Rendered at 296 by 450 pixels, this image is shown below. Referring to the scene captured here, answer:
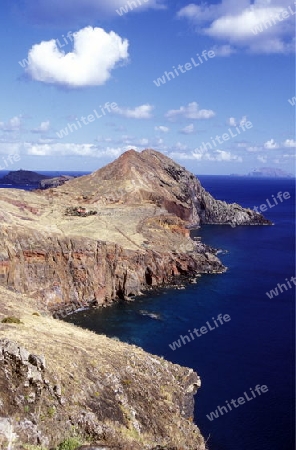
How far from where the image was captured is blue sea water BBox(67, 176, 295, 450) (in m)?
47.3

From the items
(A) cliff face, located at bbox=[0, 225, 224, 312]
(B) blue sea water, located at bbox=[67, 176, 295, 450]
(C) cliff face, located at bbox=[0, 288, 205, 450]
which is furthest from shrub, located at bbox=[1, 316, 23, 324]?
(A) cliff face, located at bbox=[0, 225, 224, 312]

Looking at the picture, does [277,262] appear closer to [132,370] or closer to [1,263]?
[1,263]

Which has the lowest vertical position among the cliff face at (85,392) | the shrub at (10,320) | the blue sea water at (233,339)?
the blue sea water at (233,339)

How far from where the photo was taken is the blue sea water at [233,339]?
47281 millimetres

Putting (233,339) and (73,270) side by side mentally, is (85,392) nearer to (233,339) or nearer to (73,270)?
(233,339)

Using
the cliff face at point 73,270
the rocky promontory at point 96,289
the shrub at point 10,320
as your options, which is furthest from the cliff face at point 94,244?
the shrub at point 10,320

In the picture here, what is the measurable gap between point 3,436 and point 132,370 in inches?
673

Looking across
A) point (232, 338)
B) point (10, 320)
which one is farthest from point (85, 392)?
point (232, 338)

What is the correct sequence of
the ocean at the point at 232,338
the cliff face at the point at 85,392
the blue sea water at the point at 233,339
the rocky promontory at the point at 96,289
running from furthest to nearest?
the ocean at the point at 232,338
the blue sea water at the point at 233,339
the rocky promontory at the point at 96,289
the cliff face at the point at 85,392

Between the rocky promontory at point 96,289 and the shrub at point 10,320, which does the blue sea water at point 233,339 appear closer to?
the rocky promontory at point 96,289

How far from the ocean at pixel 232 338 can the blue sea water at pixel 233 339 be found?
11cm

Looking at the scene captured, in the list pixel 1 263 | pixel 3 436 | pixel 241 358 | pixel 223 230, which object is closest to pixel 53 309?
pixel 1 263

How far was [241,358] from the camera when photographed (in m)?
62.2

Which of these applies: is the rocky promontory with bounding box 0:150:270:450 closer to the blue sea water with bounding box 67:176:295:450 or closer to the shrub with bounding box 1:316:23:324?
the shrub with bounding box 1:316:23:324
